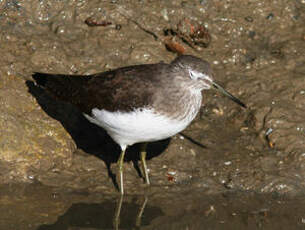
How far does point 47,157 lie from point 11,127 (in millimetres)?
538

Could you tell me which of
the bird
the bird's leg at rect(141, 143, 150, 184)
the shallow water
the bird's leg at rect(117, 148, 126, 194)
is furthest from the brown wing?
the shallow water

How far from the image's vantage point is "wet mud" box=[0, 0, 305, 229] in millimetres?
5719

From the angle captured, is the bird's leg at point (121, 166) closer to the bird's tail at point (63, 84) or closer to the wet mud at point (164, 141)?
the wet mud at point (164, 141)

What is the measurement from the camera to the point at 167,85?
19.0 feet

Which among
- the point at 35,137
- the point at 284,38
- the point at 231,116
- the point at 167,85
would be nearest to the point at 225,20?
the point at 284,38

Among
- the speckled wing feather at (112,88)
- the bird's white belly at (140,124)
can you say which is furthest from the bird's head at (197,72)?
the bird's white belly at (140,124)

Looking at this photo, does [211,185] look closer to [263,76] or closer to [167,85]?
[167,85]

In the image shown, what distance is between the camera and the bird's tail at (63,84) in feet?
20.9

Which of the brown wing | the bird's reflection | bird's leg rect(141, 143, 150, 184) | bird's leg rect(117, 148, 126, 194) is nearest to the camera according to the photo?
the bird's reflection

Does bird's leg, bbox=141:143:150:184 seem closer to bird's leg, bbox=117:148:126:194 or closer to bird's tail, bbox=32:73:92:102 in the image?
bird's leg, bbox=117:148:126:194

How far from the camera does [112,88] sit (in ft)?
19.5

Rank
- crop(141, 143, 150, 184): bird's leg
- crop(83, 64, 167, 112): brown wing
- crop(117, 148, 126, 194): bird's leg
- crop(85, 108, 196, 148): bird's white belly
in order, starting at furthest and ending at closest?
crop(141, 143, 150, 184): bird's leg, crop(117, 148, 126, 194): bird's leg, crop(83, 64, 167, 112): brown wing, crop(85, 108, 196, 148): bird's white belly

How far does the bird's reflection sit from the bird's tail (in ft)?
4.40

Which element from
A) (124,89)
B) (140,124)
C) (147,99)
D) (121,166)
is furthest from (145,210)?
(124,89)
